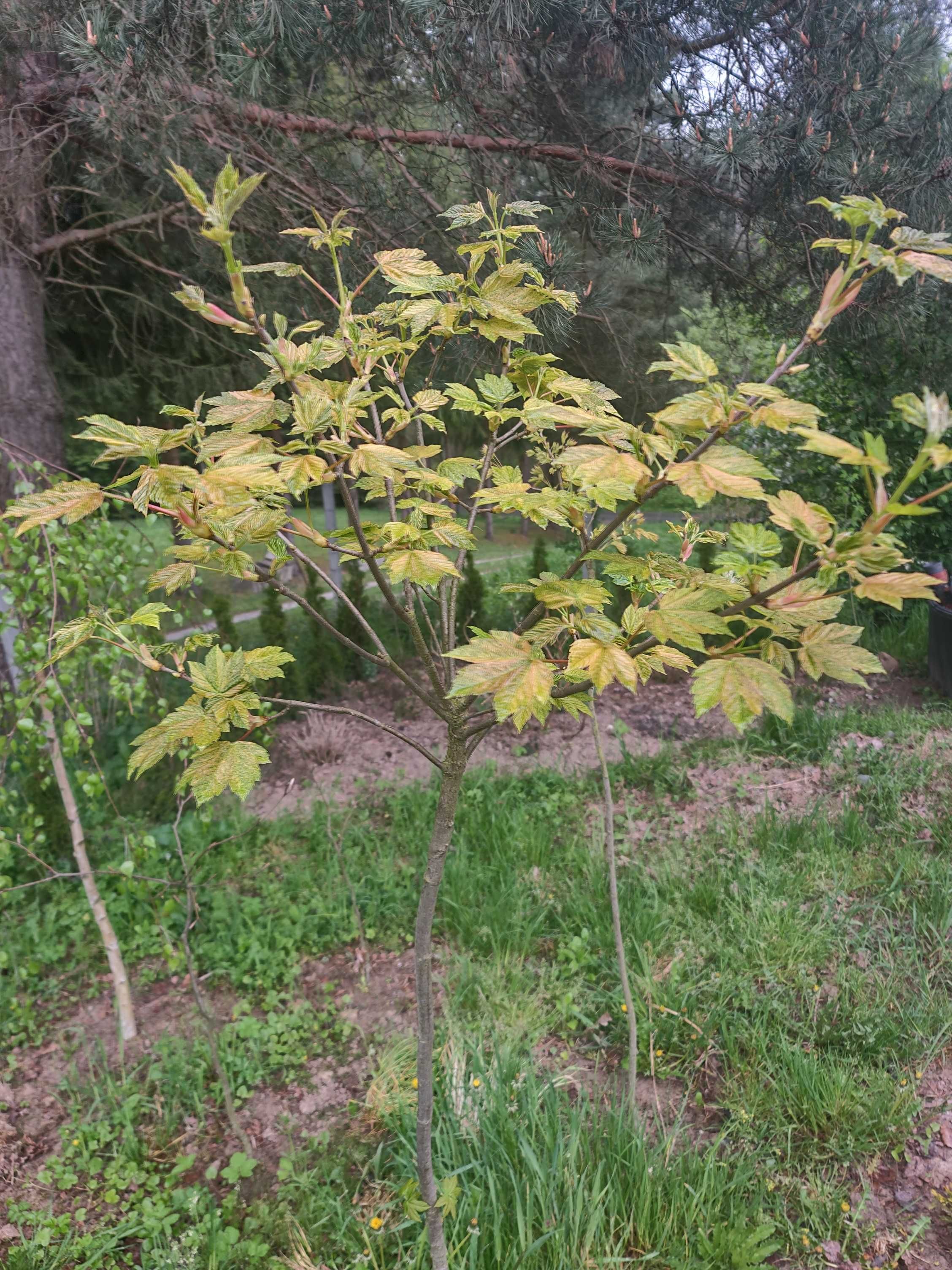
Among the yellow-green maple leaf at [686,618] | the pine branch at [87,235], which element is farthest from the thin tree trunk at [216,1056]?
the pine branch at [87,235]

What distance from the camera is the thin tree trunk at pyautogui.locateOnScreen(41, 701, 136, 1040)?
2406 mm

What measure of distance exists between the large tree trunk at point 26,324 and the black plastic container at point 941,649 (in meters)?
4.78

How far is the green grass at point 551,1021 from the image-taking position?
68.6 inches

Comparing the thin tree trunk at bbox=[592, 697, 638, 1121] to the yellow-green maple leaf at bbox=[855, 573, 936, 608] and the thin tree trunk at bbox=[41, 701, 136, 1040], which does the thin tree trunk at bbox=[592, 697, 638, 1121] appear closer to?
the yellow-green maple leaf at bbox=[855, 573, 936, 608]

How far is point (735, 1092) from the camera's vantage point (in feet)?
6.64

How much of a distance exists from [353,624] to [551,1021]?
3.07 meters

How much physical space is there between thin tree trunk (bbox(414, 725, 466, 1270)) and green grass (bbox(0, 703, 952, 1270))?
0.63 ft

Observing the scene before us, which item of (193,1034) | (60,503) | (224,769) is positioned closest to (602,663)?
(224,769)

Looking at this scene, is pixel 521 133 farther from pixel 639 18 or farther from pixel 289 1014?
pixel 289 1014

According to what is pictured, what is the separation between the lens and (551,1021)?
229 centimetres

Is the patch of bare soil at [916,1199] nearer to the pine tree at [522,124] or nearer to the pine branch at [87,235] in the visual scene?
the pine tree at [522,124]

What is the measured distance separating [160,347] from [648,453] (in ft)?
17.5

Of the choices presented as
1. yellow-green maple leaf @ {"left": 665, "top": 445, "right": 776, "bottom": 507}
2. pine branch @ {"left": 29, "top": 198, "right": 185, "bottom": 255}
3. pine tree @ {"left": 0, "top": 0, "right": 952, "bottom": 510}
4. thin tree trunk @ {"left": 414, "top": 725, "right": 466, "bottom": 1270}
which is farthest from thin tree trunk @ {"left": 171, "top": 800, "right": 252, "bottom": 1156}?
pine branch @ {"left": 29, "top": 198, "right": 185, "bottom": 255}

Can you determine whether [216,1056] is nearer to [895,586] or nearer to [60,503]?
[60,503]
